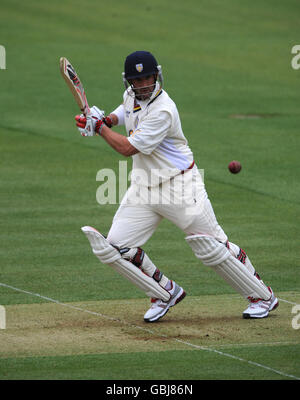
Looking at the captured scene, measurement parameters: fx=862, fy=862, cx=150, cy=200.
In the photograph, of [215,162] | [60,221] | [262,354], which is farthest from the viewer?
[215,162]

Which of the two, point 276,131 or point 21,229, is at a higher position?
point 276,131

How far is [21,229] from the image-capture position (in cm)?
1042

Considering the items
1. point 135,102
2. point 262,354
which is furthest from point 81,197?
point 262,354

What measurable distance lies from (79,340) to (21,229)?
391 centimetres

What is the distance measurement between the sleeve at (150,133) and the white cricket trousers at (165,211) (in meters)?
0.38

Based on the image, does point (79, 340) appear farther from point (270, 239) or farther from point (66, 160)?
point (66, 160)

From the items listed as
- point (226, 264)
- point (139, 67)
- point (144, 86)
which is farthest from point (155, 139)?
point (226, 264)

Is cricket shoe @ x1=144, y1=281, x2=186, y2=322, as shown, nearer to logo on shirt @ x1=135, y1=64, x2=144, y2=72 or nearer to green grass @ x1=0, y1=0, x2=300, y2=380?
green grass @ x1=0, y1=0, x2=300, y2=380

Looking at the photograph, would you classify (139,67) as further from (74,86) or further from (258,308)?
(258,308)

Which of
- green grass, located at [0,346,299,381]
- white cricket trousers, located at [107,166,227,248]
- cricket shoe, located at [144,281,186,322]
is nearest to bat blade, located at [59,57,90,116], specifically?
white cricket trousers, located at [107,166,227,248]

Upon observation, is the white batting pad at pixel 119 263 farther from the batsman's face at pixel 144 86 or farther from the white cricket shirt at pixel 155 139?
the batsman's face at pixel 144 86

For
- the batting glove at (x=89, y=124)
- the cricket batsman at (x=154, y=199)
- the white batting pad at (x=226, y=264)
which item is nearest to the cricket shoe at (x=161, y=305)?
the cricket batsman at (x=154, y=199)

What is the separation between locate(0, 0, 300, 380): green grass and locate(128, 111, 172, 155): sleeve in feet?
5.44

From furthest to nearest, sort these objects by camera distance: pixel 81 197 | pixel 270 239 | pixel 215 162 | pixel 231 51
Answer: pixel 231 51 < pixel 215 162 < pixel 81 197 < pixel 270 239
